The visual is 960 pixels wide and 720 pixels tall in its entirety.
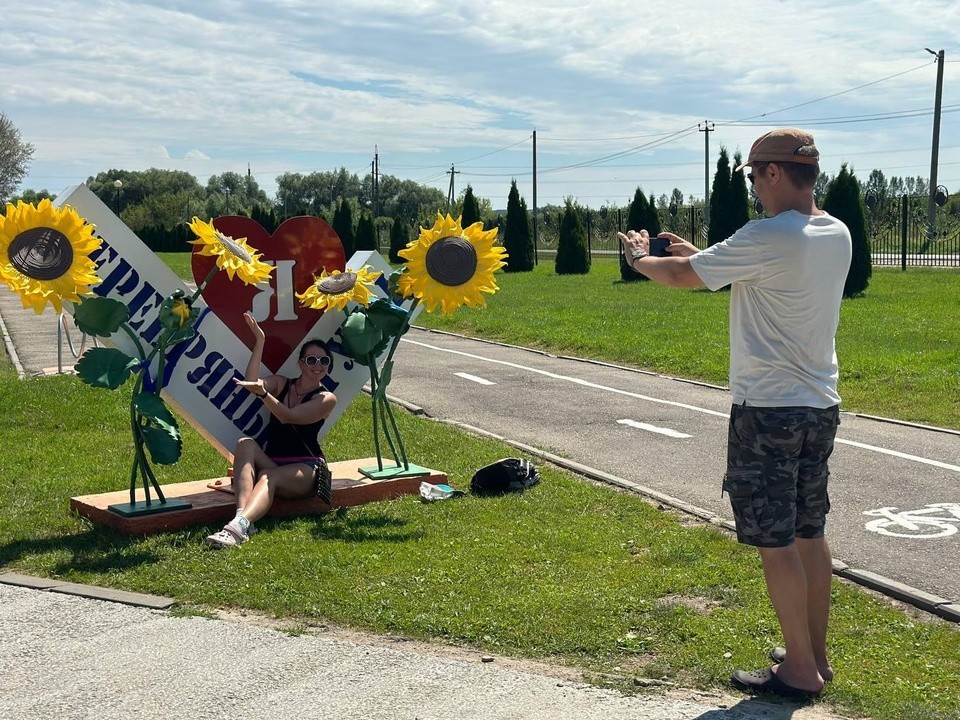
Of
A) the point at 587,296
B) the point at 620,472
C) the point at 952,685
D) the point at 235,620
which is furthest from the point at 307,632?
the point at 587,296

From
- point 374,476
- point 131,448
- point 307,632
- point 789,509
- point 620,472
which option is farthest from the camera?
point 131,448

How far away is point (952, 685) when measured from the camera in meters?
4.32

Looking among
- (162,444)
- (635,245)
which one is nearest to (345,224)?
(162,444)

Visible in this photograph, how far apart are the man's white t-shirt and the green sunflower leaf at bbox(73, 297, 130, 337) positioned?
13.2ft

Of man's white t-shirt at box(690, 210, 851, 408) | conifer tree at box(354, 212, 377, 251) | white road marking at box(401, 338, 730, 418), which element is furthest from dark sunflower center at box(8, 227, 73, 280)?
conifer tree at box(354, 212, 377, 251)

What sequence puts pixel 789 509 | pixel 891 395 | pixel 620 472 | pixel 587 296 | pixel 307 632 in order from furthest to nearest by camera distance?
pixel 587 296 → pixel 891 395 → pixel 620 472 → pixel 307 632 → pixel 789 509

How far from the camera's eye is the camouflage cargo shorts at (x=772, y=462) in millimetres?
4047

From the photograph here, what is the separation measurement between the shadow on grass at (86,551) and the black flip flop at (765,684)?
331 centimetres

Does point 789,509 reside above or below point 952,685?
above

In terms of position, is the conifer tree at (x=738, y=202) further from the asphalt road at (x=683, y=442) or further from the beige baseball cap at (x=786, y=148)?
the beige baseball cap at (x=786, y=148)

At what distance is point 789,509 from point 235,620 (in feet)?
8.38

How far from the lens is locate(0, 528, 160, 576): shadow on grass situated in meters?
6.02

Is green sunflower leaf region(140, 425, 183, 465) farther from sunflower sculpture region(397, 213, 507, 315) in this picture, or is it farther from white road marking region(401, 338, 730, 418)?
white road marking region(401, 338, 730, 418)

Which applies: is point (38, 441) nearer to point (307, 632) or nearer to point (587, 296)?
point (307, 632)
